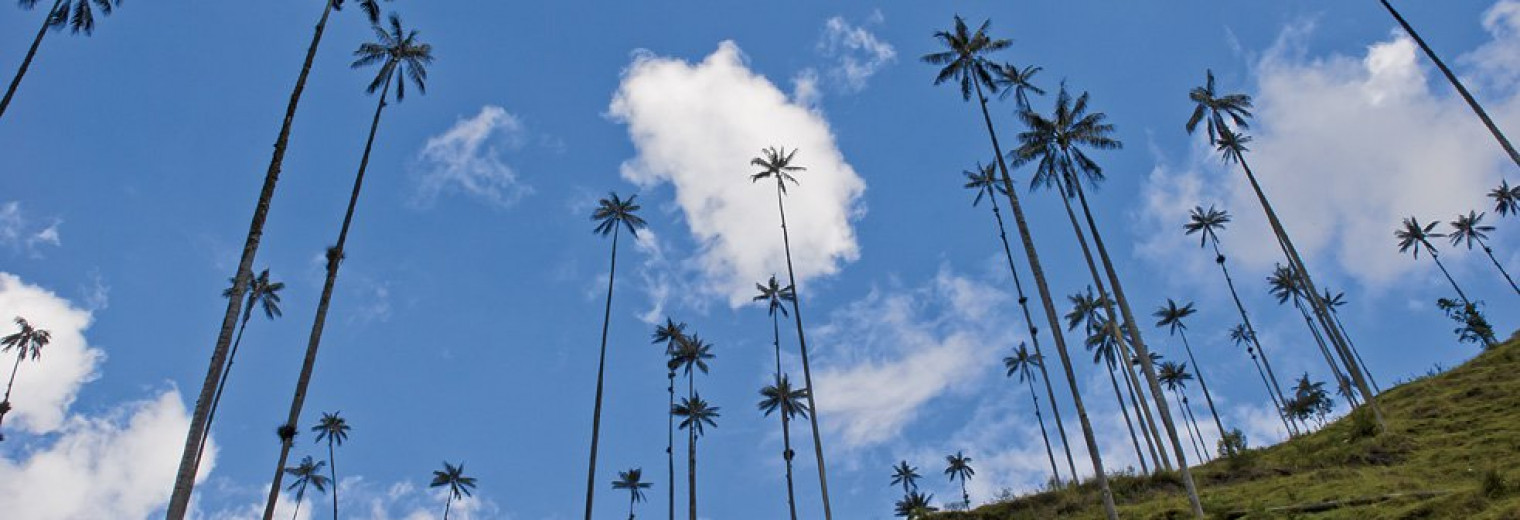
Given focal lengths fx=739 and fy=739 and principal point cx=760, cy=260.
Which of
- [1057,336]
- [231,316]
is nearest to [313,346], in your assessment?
[231,316]

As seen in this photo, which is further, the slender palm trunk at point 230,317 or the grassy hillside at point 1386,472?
the grassy hillside at point 1386,472

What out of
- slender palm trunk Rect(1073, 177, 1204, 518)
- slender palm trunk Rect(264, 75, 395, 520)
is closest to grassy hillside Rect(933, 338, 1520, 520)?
slender palm trunk Rect(1073, 177, 1204, 518)

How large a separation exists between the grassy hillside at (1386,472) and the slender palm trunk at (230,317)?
28.4m

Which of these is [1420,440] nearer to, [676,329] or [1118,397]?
[1118,397]

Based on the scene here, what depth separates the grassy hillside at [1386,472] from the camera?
21.1 metres

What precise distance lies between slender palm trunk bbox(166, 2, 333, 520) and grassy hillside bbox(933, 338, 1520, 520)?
2841 centimetres

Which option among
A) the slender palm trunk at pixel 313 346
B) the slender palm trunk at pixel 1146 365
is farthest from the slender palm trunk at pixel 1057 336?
the slender palm trunk at pixel 313 346

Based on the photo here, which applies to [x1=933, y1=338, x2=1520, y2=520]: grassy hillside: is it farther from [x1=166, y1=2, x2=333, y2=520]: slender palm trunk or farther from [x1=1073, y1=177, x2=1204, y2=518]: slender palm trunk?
[x1=166, y1=2, x2=333, y2=520]: slender palm trunk

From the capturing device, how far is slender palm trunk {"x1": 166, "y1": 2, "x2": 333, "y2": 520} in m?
16.1

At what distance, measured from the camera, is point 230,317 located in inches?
721

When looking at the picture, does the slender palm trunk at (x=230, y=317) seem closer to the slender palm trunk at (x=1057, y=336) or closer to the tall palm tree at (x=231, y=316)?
the tall palm tree at (x=231, y=316)

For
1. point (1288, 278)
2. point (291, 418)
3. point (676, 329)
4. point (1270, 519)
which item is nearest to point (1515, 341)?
point (1288, 278)

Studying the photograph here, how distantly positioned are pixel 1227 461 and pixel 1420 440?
25.2ft

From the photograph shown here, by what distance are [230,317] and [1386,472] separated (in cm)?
3852
